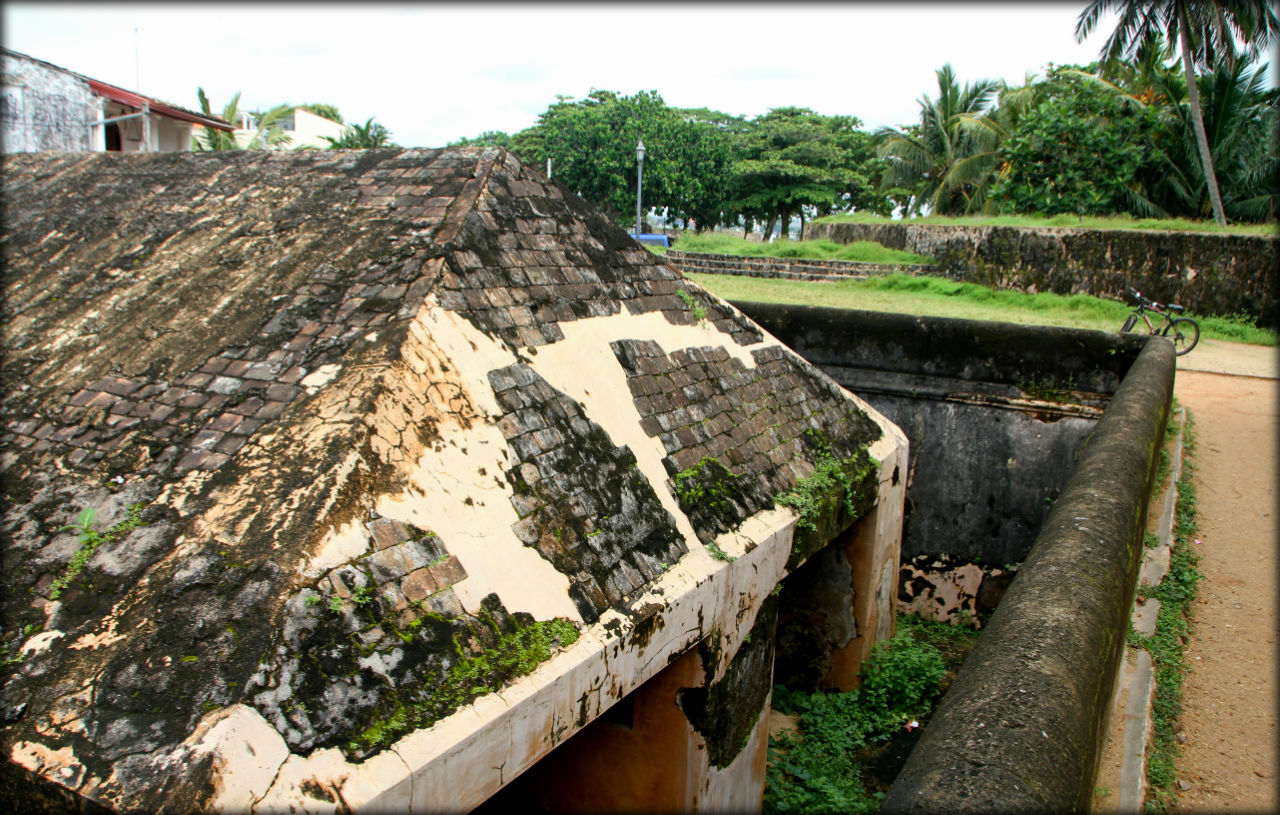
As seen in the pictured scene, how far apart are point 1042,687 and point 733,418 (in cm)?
363

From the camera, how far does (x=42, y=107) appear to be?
500 inches

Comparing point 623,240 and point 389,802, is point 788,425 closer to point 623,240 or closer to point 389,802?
point 623,240

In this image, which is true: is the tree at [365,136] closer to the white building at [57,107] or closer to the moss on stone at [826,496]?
the white building at [57,107]

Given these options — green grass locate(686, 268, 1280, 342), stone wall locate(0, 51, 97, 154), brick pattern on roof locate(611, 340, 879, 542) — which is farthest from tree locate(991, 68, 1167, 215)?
stone wall locate(0, 51, 97, 154)

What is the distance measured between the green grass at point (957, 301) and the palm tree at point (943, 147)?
35.0 ft

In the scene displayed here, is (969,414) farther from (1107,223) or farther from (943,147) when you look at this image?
(943,147)

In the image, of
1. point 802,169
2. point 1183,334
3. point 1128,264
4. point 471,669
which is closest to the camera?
point 471,669

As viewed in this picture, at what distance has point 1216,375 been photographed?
39.9ft

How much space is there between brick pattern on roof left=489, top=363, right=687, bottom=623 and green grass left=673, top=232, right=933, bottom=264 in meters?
18.0

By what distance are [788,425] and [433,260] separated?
2.90m

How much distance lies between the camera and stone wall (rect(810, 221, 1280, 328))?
51.1ft

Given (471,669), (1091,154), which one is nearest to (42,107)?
(471,669)

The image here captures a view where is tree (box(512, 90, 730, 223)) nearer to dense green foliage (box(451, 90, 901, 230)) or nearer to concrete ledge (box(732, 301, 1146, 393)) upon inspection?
dense green foliage (box(451, 90, 901, 230))

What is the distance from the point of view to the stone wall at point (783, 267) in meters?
20.4
